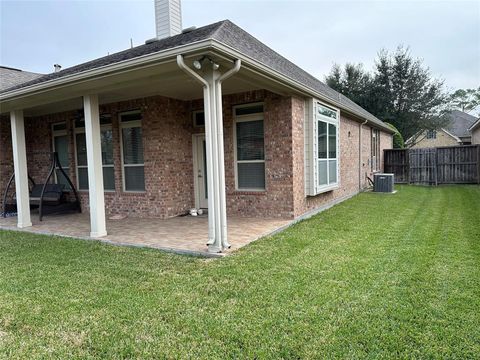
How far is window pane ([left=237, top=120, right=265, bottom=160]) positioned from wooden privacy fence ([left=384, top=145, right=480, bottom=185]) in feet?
38.2

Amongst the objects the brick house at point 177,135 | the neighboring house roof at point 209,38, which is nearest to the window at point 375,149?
the brick house at point 177,135

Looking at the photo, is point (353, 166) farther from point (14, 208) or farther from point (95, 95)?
point (14, 208)

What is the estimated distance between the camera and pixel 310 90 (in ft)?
23.7

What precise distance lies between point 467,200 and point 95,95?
1017 centimetres

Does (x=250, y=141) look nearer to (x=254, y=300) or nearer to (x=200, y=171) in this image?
(x=200, y=171)

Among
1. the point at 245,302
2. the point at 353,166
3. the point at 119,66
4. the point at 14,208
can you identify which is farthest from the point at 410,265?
the point at 14,208

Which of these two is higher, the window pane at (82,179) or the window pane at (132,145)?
the window pane at (132,145)

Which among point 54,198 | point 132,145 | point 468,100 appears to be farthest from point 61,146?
point 468,100

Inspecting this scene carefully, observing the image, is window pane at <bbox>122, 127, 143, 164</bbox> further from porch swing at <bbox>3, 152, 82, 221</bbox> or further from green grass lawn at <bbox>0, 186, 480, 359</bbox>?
green grass lawn at <bbox>0, 186, 480, 359</bbox>

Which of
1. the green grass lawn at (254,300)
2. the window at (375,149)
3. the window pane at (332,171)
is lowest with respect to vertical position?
the green grass lawn at (254,300)

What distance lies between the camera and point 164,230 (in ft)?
21.3

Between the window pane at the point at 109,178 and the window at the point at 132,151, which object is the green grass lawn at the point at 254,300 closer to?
the window at the point at 132,151

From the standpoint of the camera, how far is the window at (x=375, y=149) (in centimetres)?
1542

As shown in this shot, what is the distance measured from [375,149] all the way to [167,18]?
11.7 m
